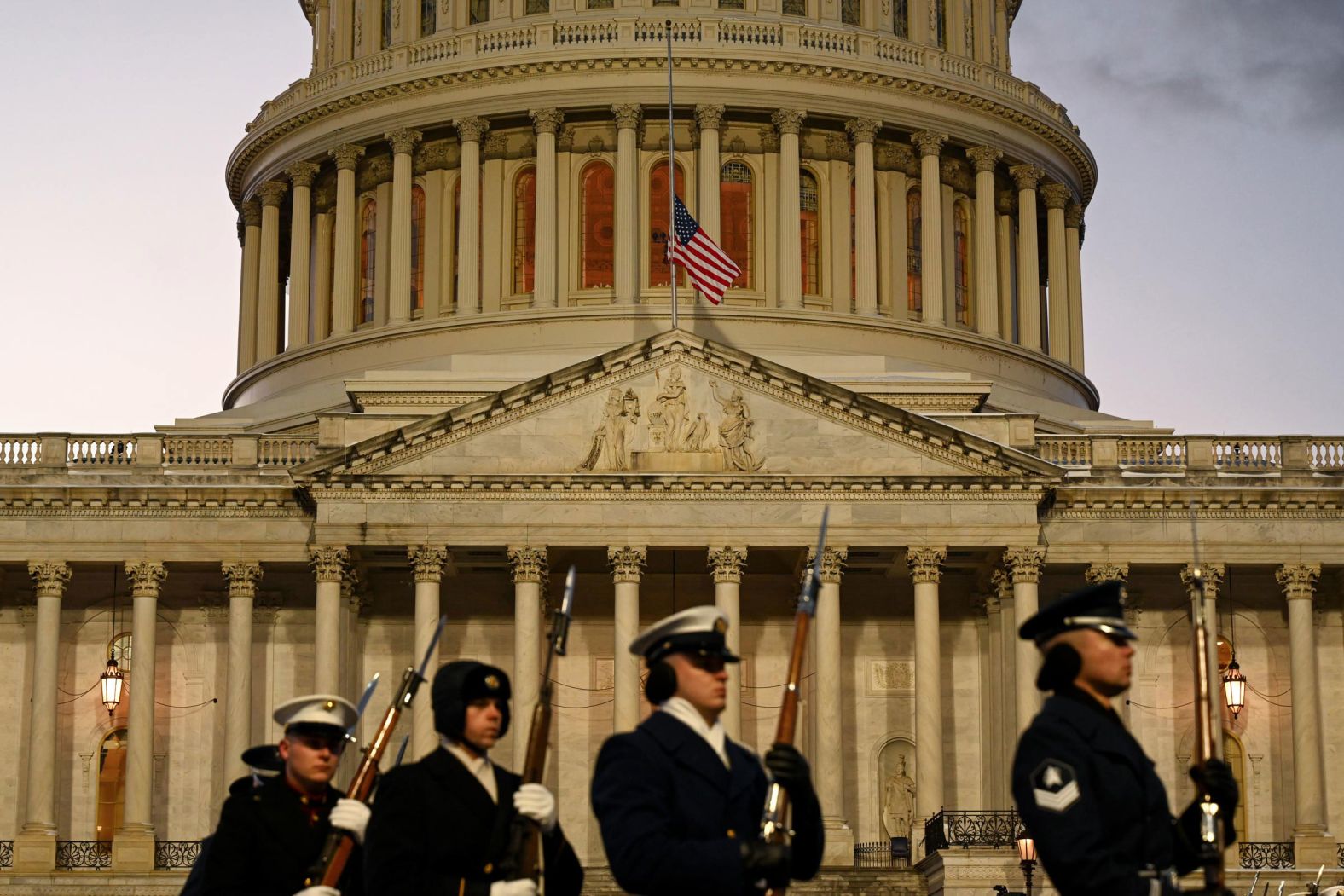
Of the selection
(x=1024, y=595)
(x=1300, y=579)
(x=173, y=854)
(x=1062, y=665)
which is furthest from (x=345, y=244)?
(x=1062, y=665)

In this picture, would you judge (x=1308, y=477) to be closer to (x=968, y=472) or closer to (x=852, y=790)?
(x=968, y=472)

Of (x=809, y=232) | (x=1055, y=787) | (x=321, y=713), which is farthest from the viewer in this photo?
(x=809, y=232)

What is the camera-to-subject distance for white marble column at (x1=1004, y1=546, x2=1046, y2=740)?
178ft

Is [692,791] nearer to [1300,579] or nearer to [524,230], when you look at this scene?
[1300,579]

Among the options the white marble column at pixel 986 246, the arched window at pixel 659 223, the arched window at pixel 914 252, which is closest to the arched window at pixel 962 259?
the white marble column at pixel 986 246

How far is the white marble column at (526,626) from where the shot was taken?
5450 centimetres

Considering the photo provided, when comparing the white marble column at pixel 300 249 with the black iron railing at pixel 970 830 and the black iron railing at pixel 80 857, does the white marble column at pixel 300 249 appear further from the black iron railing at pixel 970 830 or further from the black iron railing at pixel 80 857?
the black iron railing at pixel 970 830

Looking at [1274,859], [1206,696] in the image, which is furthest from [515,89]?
[1206,696]

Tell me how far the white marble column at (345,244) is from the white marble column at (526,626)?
64.1ft

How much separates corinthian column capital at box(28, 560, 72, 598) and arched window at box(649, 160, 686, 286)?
69.1ft

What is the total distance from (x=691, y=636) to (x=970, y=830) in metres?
40.4

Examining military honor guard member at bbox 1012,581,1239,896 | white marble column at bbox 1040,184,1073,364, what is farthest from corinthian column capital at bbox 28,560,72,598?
military honor guard member at bbox 1012,581,1239,896

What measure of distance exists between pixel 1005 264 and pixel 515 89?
51.2ft

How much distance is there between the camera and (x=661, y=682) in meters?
13.2
